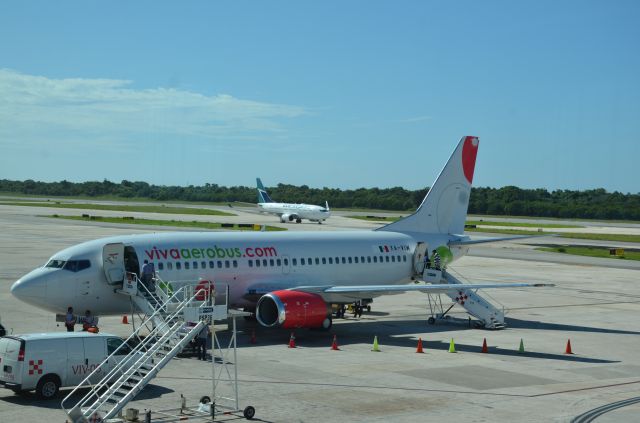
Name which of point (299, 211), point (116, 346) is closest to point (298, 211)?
point (299, 211)

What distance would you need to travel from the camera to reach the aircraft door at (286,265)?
38.2 meters

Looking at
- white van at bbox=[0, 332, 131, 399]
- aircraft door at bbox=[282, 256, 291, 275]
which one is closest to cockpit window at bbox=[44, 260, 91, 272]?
white van at bbox=[0, 332, 131, 399]

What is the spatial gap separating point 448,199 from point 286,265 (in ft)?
39.9

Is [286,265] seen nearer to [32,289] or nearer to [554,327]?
[32,289]

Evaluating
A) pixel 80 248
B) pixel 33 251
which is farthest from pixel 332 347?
pixel 33 251

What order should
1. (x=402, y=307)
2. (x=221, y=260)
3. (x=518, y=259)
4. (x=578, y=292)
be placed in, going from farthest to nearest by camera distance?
(x=518, y=259) → (x=578, y=292) → (x=402, y=307) → (x=221, y=260)

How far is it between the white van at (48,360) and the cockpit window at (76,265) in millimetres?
8400

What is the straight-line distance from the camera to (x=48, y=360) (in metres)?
24.1

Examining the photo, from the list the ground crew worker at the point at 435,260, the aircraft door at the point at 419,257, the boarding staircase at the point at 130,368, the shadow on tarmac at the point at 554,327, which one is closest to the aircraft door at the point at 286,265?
the aircraft door at the point at 419,257

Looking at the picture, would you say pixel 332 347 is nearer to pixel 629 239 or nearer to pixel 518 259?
pixel 518 259

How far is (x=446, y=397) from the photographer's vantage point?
1008 inches

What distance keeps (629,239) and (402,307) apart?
7287 cm

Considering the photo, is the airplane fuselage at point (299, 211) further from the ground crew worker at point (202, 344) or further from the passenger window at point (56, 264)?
the ground crew worker at point (202, 344)

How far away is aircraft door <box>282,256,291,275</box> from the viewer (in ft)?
125
